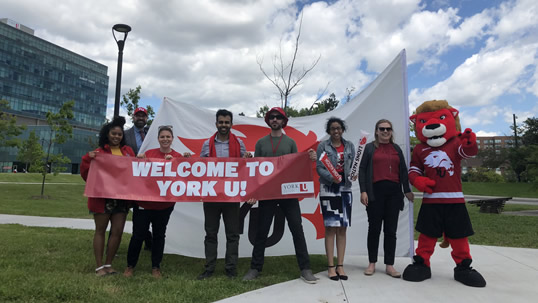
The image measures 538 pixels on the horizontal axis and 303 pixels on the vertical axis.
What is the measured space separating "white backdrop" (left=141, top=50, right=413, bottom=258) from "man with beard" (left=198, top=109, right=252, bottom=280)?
98 centimetres

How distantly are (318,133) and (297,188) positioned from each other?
1437mm

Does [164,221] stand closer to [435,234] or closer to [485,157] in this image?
[435,234]

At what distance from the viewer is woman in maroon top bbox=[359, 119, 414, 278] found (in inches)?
163

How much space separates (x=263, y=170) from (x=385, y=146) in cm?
157

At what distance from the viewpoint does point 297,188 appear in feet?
13.7

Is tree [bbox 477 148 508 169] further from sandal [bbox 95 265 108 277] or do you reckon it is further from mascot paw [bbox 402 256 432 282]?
sandal [bbox 95 265 108 277]

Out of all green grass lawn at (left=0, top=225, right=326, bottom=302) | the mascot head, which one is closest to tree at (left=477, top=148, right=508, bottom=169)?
the mascot head

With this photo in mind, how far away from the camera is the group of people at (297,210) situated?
4090mm

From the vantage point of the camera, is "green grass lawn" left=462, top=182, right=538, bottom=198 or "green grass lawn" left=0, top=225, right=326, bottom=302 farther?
"green grass lawn" left=462, top=182, right=538, bottom=198

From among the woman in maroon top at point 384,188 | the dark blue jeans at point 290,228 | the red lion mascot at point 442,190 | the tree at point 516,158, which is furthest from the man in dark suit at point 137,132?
the tree at point 516,158

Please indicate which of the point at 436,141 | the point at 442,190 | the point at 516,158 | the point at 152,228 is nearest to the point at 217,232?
the point at 152,228

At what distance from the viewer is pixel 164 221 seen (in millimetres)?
4184

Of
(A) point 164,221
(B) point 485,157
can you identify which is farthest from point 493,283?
(B) point 485,157

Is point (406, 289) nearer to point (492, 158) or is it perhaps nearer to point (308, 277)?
point (308, 277)
